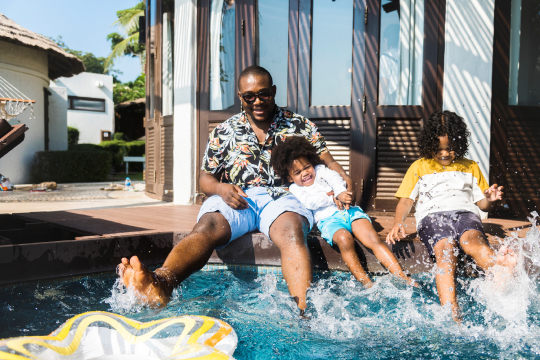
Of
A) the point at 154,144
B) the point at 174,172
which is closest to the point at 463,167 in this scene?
the point at 174,172

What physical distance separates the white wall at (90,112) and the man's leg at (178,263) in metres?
22.0

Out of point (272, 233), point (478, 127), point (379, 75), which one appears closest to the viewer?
point (272, 233)

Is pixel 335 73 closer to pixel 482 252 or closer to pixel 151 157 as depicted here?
pixel 482 252

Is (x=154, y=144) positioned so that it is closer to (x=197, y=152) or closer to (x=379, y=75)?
(x=197, y=152)

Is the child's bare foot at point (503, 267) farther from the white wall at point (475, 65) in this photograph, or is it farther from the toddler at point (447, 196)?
the white wall at point (475, 65)

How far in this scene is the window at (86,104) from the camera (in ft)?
72.4

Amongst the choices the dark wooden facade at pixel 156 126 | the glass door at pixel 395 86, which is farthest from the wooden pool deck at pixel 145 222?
the dark wooden facade at pixel 156 126

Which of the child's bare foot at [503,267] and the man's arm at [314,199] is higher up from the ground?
Answer: the man's arm at [314,199]

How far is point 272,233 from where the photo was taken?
2.55 metres

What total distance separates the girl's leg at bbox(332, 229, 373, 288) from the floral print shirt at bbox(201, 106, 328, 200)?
0.49 metres

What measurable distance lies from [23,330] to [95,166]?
48.0ft

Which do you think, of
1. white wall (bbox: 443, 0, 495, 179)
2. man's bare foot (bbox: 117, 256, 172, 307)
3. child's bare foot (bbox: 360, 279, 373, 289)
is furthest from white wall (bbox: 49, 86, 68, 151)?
child's bare foot (bbox: 360, 279, 373, 289)

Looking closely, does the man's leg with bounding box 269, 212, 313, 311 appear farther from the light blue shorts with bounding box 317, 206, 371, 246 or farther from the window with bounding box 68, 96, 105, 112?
the window with bounding box 68, 96, 105, 112

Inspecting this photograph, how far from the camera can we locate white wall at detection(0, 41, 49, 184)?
1275cm
